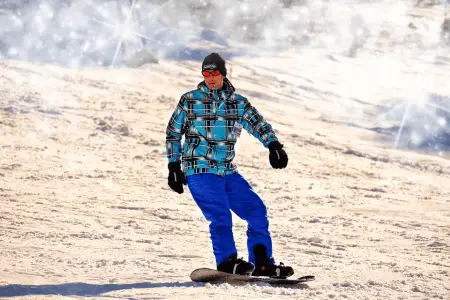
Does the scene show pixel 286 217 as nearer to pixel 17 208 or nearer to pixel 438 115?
pixel 17 208

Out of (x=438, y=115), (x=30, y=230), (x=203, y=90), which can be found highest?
(x=438, y=115)

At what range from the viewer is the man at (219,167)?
4.15 meters

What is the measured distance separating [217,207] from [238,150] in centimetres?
817

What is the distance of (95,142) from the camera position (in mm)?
11555

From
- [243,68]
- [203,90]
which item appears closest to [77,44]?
[243,68]

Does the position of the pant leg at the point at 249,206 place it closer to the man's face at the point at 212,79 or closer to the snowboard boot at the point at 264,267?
the snowboard boot at the point at 264,267

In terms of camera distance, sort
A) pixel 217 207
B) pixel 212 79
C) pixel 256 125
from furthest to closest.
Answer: pixel 256 125
pixel 212 79
pixel 217 207

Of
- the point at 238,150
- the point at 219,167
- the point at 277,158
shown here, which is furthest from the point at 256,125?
the point at 238,150

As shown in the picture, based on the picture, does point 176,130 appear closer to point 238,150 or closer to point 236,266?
point 236,266

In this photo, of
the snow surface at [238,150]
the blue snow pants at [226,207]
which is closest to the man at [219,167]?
the blue snow pants at [226,207]

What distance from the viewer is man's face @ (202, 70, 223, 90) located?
167 inches

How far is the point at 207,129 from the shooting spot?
4.21 metres

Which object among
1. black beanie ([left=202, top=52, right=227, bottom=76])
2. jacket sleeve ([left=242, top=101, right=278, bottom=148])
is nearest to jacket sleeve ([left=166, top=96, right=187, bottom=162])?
black beanie ([left=202, top=52, right=227, bottom=76])

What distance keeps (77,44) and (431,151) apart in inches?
419
